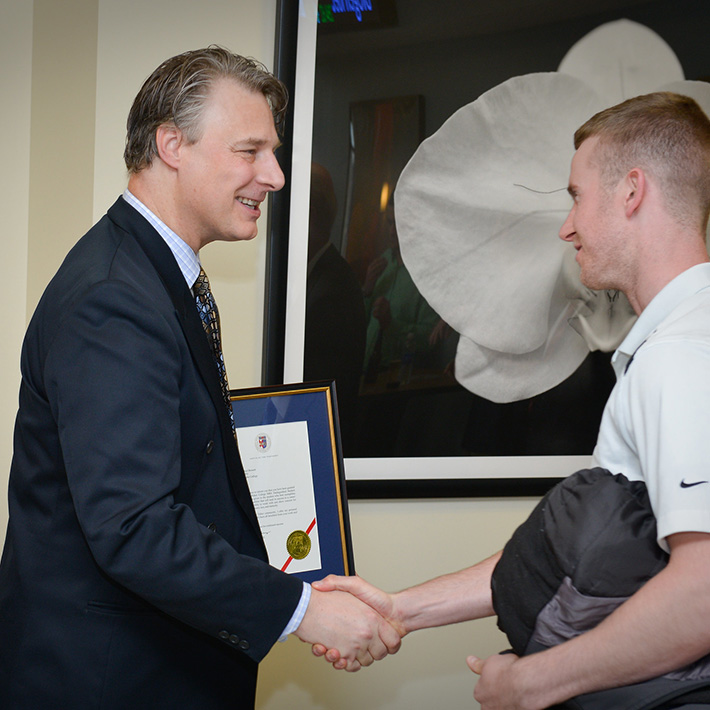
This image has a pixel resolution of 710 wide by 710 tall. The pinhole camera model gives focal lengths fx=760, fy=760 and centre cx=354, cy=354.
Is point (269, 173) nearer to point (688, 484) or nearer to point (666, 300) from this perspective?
point (666, 300)

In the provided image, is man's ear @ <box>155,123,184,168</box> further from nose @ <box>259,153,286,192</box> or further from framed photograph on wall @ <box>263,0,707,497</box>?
framed photograph on wall @ <box>263,0,707,497</box>

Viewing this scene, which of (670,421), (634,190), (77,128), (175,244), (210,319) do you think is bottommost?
(670,421)

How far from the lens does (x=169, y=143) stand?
1.49 meters

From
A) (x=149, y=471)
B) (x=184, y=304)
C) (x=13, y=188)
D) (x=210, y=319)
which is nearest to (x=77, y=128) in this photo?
(x=13, y=188)

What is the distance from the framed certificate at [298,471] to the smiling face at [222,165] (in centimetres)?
49

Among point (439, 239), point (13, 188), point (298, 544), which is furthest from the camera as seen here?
point (439, 239)

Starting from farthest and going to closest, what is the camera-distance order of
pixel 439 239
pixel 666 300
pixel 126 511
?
pixel 439 239
pixel 666 300
pixel 126 511

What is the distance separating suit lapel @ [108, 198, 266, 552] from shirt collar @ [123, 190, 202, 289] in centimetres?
4

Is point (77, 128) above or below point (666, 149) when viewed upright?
above

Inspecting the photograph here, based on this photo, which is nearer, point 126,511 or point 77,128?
point 126,511

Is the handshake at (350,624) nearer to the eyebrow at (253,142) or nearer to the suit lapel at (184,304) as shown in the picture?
the suit lapel at (184,304)

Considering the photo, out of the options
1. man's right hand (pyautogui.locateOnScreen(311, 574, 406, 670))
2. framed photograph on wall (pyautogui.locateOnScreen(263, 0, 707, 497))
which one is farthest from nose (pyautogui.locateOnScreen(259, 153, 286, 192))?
man's right hand (pyautogui.locateOnScreen(311, 574, 406, 670))

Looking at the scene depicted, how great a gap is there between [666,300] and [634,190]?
8.7 inches

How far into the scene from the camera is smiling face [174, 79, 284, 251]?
1.50m
